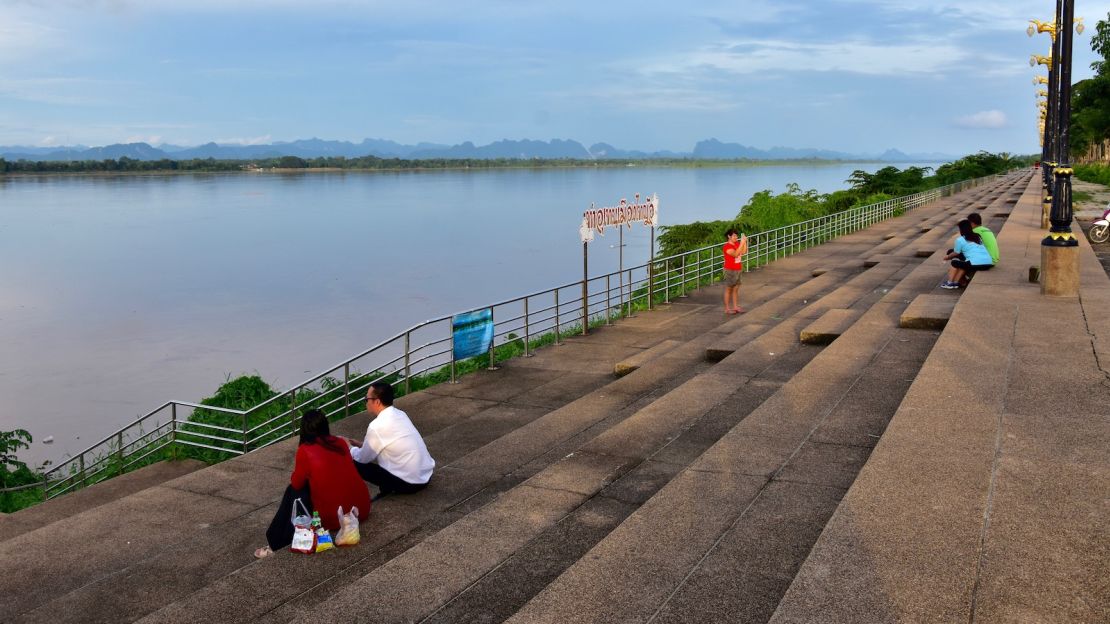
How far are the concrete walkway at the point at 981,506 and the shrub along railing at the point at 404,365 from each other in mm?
6256

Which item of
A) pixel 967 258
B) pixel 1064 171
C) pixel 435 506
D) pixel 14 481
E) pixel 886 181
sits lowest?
pixel 14 481

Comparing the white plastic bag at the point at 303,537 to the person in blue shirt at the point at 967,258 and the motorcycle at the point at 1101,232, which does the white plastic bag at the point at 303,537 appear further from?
the motorcycle at the point at 1101,232

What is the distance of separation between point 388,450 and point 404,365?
656 centimetres

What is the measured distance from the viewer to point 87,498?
1171cm

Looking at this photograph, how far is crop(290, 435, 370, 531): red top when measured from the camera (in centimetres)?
677

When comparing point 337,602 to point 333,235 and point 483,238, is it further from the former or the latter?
point 333,235

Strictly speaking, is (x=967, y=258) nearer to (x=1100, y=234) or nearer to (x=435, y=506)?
(x=1100, y=234)

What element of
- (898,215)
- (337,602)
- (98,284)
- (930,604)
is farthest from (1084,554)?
(98,284)

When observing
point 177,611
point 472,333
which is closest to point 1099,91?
point 472,333

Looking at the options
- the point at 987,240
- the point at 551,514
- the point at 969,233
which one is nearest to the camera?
the point at 551,514

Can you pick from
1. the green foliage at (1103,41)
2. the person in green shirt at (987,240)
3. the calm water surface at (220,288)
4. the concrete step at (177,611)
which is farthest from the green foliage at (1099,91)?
the concrete step at (177,611)

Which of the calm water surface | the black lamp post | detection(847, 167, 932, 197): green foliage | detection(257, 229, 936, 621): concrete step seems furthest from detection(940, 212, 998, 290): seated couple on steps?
detection(847, 167, 932, 197): green foliage

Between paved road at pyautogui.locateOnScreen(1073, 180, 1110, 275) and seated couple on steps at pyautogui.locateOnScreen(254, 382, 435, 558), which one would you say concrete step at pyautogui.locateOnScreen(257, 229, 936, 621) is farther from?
paved road at pyautogui.locateOnScreen(1073, 180, 1110, 275)

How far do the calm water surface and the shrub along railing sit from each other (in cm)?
326
